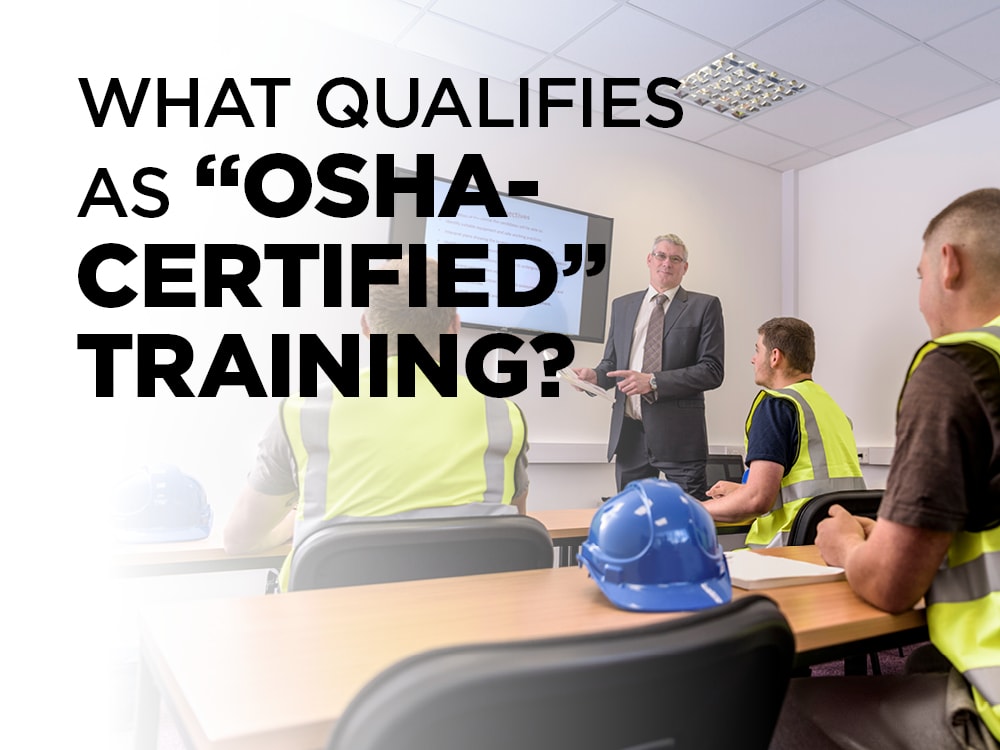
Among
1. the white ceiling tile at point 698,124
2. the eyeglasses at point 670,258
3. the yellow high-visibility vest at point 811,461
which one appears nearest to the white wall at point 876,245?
the white ceiling tile at point 698,124

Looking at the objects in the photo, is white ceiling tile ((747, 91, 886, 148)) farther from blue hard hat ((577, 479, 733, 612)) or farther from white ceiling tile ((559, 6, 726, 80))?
blue hard hat ((577, 479, 733, 612))

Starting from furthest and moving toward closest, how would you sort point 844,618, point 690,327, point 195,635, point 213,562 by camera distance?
1. point 690,327
2. point 213,562
3. point 844,618
4. point 195,635

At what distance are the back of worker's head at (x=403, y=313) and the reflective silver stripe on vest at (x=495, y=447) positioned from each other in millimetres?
217

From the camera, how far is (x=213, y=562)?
5.74 ft

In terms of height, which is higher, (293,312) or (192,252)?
(192,252)

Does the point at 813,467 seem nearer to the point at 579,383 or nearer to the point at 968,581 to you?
the point at 968,581

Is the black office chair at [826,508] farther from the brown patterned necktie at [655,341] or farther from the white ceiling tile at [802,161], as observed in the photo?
the white ceiling tile at [802,161]

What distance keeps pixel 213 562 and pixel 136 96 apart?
7.64 feet

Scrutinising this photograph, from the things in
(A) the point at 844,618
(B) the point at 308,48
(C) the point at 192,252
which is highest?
(B) the point at 308,48

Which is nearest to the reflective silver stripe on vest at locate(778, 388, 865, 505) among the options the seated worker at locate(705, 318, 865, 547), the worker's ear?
the seated worker at locate(705, 318, 865, 547)

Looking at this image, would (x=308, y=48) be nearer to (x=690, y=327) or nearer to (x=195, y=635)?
(x=690, y=327)

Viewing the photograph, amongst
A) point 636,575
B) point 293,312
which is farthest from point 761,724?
point 293,312

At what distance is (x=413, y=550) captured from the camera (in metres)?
1.32

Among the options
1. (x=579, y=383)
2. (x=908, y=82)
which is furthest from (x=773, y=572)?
(x=908, y=82)
